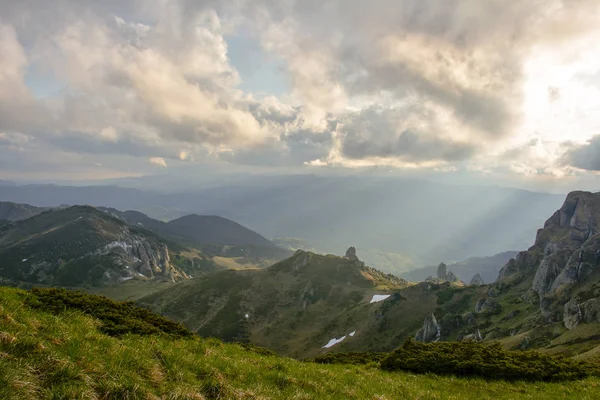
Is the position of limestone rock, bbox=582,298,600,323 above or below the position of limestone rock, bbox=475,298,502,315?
above

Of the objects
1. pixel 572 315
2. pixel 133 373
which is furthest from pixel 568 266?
pixel 133 373

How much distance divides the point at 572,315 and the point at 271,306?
424ft

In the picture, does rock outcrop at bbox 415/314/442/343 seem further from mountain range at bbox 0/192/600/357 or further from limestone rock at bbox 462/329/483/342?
limestone rock at bbox 462/329/483/342

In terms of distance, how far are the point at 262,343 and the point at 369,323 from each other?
43021 mm

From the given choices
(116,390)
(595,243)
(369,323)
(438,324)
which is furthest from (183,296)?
(116,390)

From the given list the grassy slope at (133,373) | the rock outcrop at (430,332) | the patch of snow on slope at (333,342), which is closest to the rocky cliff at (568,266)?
the rock outcrop at (430,332)

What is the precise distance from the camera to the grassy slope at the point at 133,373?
774 centimetres

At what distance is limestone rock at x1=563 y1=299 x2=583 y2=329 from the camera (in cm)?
6362

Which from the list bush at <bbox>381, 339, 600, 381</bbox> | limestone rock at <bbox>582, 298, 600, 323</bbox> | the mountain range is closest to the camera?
bush at <bbox>381, 339, 600, 381</bbox>

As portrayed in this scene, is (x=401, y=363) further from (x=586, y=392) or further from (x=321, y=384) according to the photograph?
(x=321, y=384)

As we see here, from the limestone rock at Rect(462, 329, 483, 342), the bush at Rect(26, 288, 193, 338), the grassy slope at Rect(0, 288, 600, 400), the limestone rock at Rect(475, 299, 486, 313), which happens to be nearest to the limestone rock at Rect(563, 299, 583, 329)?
the limestone rock at Rect(462, 329, 483, 342)

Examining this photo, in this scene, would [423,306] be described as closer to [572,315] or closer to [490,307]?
[490,307]

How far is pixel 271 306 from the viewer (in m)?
170

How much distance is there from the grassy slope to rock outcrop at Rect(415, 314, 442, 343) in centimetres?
8998
